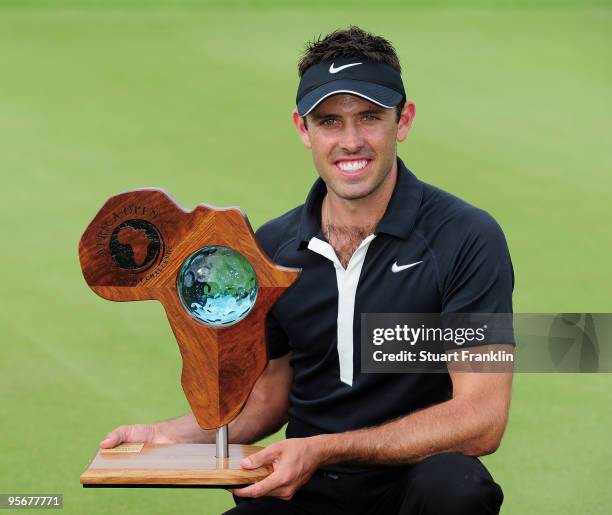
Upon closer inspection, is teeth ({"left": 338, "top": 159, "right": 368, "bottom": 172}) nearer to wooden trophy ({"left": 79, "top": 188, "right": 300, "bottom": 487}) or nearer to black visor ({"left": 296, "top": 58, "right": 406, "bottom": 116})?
black visor ({"left": 296, "top": 58, "right": 406, "bottom": 116})

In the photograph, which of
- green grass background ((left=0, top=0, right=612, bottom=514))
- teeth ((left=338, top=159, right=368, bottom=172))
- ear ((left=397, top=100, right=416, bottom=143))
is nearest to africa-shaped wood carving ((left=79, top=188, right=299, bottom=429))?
teeth ((left=338, top=159, right=368, bottom=172))

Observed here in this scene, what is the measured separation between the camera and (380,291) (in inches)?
159

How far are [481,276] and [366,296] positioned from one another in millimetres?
330

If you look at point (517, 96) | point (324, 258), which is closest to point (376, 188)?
point (324, 258)

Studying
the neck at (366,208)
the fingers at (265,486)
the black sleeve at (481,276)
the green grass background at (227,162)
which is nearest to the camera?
the fingers at (265,486)

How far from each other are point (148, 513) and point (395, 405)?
5.04ft

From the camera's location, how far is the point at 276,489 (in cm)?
369

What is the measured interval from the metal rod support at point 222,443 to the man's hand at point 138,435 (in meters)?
0.21

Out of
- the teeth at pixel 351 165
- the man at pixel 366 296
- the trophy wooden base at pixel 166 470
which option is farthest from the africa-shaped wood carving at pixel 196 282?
the teeth at pixel 351 165

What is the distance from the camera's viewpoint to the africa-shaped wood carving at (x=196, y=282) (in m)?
3.84

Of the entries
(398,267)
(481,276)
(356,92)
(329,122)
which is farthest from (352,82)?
(481,276)

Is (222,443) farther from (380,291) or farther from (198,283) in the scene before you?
(380,291)

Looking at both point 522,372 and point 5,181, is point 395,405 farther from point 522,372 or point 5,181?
point 5,181

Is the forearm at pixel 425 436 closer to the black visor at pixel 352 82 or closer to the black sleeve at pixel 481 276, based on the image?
the black sleeve at pixel 481 276
